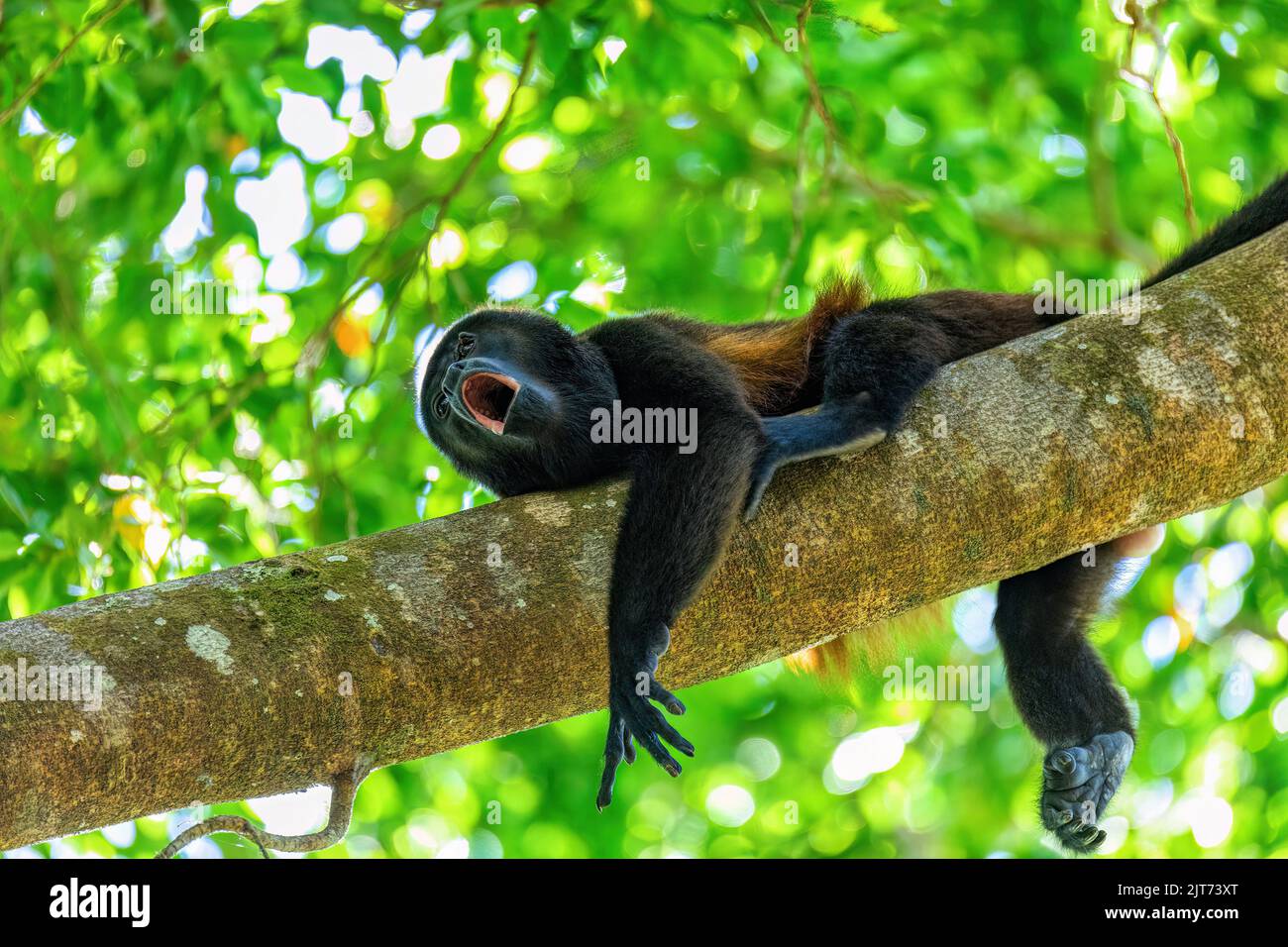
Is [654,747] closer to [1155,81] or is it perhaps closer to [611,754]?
[611,754]

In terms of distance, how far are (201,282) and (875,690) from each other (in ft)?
13.9

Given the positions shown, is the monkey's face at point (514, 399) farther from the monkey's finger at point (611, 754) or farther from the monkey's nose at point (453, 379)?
the monkey's finger at point (611, 754)

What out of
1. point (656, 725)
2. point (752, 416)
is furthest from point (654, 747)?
point (752, 416)

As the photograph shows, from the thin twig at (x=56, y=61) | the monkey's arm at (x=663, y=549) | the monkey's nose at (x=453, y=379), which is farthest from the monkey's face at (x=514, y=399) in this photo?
the thin twig at (x=56, y=61)

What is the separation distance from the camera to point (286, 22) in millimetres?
4758

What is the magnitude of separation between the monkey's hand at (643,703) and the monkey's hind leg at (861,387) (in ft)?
1.56

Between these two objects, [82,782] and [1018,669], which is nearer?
[82,782]

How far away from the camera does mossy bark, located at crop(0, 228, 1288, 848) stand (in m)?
2.24

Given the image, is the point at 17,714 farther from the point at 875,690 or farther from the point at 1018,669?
the point at 875,690

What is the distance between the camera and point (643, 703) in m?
2.83

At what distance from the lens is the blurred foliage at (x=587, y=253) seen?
4766 mm

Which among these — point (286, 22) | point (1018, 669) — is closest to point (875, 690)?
point (1018, 669)

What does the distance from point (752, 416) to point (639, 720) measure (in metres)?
0.97

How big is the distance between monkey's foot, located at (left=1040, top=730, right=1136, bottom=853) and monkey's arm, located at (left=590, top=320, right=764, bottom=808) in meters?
1.58
